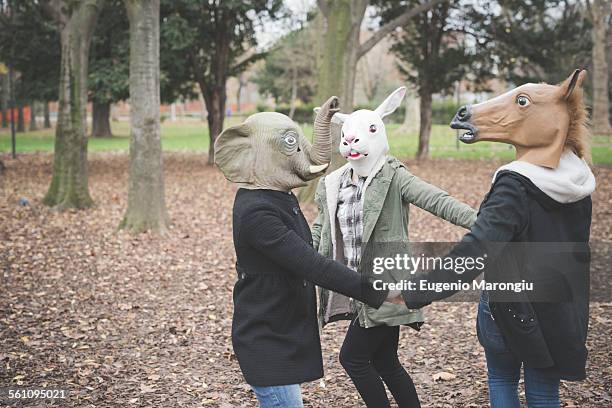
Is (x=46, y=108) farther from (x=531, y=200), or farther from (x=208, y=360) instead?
(x=531, y=200)

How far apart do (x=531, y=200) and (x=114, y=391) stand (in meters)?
3.52

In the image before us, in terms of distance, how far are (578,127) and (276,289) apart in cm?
153

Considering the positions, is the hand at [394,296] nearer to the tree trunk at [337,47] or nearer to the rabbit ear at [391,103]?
the rabbit ear at [391,103]

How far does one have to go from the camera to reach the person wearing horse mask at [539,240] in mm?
2881

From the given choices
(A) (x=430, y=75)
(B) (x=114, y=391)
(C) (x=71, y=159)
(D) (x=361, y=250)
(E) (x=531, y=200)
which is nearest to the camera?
(E) (x=531, y=200)

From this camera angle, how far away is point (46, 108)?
45406mm

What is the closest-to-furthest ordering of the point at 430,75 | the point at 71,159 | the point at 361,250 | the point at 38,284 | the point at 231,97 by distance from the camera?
the point at 361,250 → the point at 38,284 → the point at 71,159 → the point at 430,75 → the point at 231,97

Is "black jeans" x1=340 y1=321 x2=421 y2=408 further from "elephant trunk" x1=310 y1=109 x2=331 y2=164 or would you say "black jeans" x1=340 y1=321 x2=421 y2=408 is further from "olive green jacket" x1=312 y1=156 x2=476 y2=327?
"elephant trunk" x1=310 y1=109 x2=331 y2=164

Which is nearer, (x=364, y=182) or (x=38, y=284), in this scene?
(x=364, y=182)

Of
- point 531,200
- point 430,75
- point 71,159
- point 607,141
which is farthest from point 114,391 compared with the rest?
point 607,141

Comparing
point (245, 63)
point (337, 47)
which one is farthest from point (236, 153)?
point (245, 63)

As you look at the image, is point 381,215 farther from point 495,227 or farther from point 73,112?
point 73,112

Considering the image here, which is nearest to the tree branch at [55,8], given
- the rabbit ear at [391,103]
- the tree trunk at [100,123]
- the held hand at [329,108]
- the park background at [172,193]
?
the park background at [172,193]

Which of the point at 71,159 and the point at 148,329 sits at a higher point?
the point at 71,159
